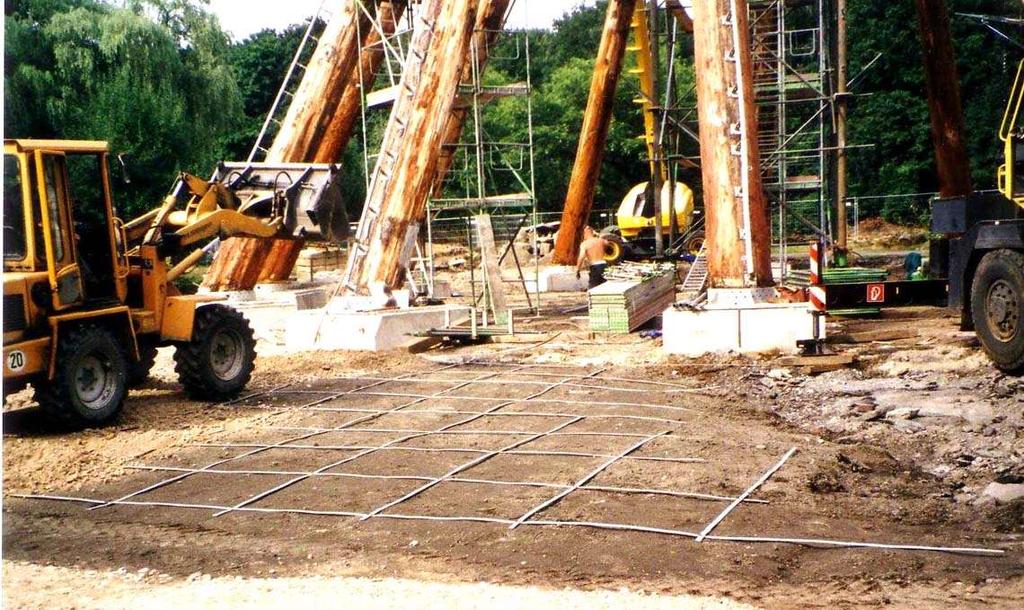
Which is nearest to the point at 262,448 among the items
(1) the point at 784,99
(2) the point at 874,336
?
(2) the point at 874,336

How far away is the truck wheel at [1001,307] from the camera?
11.3m

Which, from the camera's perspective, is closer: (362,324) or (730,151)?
(730,151)

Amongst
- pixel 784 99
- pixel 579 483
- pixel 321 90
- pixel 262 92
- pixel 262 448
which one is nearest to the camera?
pixel 579 483

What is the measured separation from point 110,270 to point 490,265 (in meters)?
6.39

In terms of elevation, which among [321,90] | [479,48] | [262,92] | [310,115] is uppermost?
[262,92]

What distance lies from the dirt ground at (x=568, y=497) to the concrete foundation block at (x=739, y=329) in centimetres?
37

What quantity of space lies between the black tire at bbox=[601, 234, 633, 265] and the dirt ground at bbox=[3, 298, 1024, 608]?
1477 centimetres

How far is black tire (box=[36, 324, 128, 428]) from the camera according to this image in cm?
981

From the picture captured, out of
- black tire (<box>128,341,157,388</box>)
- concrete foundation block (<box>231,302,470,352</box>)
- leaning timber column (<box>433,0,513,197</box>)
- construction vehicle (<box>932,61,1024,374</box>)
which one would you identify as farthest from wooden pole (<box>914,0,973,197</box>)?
black tire (<box>128,341,157,388</box>)

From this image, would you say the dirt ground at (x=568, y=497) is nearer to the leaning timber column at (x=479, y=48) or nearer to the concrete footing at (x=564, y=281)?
the leaning timber column at (x=479, y=48)

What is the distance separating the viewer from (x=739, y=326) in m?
13.1

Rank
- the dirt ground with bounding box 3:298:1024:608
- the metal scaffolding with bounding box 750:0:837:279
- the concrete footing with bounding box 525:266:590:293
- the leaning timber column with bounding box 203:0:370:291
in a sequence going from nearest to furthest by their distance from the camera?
the dirt ground with bounding box 3:298:1024:608, the leaning timber column with bounding box 203:0:370:291, the metal scaffolding with bounding box 750:0:837:279, the concrete footing with bounding box 525:266:590:293

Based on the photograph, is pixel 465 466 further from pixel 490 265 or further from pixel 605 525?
pixel 490 265

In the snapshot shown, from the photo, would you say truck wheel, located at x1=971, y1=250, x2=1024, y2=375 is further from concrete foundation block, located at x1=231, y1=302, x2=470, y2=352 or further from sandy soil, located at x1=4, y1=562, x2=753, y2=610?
sandy soil, located at x1=4, y1=562, x2=753, y2=610
